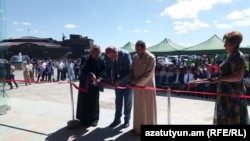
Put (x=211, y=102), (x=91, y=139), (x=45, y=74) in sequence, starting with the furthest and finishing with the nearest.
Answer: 1. (x=45, y=74)
2. (x=211, y=102)
3. (x=91, y=139)

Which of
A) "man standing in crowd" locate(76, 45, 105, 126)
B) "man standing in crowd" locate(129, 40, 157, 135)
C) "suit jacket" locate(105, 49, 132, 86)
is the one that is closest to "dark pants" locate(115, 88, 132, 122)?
"suit jacket" locate(105, 49, 132, 86)

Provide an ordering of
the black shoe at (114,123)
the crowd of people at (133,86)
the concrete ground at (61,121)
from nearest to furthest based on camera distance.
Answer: the crowd of people at (133,86) < the concrete ground at (61,121) < the black shoe at (114,123)

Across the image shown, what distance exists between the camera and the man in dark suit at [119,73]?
567 centimetres

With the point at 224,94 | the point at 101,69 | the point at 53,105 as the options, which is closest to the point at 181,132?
the point at 224,94

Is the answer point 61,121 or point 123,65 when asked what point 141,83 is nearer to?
point 123,65

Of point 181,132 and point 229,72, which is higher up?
point 229,72

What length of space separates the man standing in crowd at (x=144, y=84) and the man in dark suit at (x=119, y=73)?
0.42 metres

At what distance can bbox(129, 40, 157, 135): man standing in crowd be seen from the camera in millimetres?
5094

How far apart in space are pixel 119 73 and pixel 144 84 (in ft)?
2.61

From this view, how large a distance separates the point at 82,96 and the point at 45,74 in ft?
47.1

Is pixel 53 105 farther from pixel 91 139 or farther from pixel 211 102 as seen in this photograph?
pixel 211 102

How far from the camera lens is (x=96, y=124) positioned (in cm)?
619

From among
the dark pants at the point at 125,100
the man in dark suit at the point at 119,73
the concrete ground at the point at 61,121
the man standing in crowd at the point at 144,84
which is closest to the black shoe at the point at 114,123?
the man in dark suit at the point at 119,73

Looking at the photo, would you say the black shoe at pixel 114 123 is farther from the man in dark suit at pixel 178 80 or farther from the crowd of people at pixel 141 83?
the man in dark suit at pixel 178 80
